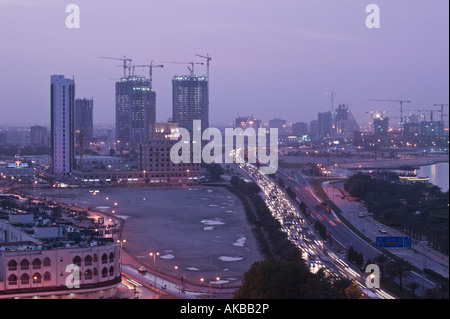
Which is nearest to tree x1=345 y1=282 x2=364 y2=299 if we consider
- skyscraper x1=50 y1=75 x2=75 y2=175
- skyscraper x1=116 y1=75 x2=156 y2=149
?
skyscraper x1=50 y1=75 x2=75 y2=175

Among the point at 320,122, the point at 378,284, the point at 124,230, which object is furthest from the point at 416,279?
the point at 320,122

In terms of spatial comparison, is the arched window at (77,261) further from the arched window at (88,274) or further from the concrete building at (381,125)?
the concrete building at (381,125)

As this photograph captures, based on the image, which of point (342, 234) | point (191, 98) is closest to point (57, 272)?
point (342, 234)

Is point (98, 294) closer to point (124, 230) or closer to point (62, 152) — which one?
point (124, 230)

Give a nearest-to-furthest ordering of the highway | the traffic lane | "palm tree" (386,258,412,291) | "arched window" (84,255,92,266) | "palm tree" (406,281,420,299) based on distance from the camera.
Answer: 1. "palm tree" (406,281,420,299)
2. "arched window" (84,255,92,266)
3. "palm tree" (386,258,412,291)
4. the highway
5. the traffic lane

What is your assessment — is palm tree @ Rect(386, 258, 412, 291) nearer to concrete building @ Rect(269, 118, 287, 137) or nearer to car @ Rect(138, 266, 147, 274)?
car @ Rect(138, 266, 147, 274)

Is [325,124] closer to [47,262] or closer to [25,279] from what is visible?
[47,262]
